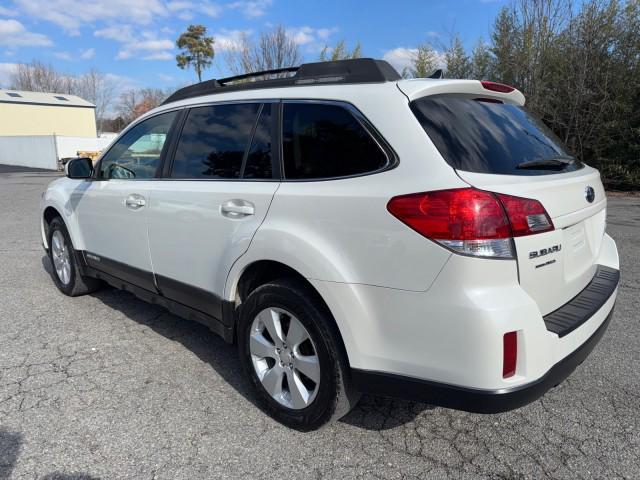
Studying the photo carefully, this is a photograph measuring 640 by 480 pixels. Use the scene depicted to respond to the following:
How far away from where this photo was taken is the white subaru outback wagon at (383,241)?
1969mm

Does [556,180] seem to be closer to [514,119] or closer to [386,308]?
[514,119]

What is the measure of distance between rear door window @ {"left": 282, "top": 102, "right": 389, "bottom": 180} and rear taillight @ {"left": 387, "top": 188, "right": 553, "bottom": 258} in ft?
1.09

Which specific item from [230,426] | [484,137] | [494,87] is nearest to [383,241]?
[484,137]

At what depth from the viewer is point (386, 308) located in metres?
2.14

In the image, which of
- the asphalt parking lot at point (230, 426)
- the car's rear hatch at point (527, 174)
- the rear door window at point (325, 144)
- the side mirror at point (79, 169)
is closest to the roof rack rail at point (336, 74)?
the rear door window at point (325, 144)

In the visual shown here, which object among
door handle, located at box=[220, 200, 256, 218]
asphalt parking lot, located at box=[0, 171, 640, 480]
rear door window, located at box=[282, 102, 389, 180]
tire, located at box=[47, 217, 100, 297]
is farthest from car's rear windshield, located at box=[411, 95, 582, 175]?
tire, located at box=[47, 217, 100, 297]

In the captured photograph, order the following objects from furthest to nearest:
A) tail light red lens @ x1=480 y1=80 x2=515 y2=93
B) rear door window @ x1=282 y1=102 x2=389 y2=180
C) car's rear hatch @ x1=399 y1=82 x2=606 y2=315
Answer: tail light red lens @ x1=480 y1=80 x2=515 y2=93 < rear door window @ x1=282 y1=102 x2=389 y2=180 < car's rear hatch @ x1=399 y1=82 x2=606 y2=315

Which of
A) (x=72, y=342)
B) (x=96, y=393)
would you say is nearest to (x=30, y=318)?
(x=72, y=342)

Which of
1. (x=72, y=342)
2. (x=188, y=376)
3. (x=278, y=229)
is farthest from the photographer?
(x=72, y=342)

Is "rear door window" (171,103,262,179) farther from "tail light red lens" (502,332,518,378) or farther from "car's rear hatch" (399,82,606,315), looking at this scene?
"tail light red lens" (502,332,518,378)

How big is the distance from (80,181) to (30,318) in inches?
51.8

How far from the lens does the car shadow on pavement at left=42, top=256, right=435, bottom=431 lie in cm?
278

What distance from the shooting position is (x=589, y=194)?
8.24 feet

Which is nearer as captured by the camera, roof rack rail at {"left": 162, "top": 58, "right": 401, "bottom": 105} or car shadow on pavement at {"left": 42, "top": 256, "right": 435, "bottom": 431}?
roof rack rail at {"left": 162, "top": 58, "right": 401, "bottom": 105}
